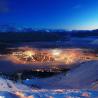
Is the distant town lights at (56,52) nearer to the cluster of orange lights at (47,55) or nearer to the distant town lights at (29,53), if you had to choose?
the cluster of orange lights at (47,55)

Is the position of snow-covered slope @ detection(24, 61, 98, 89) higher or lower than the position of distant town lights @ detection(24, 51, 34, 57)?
lower

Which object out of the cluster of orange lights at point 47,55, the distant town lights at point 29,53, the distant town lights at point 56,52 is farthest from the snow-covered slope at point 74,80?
the distant town lights at point 29,53

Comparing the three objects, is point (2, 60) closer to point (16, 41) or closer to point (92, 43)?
point (16, 41)

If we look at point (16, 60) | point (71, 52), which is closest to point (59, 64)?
point (71, 52)

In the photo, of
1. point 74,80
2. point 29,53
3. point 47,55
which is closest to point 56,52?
point 47,55

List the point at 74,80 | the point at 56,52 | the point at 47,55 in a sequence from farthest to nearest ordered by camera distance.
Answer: the point at 56,52 < the point at 47,55 < the point at 74,80

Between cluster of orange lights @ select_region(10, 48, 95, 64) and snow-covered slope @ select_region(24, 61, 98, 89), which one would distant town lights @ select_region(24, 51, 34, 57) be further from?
snow-covered slope @ select_region(24, 61, 98, 89)

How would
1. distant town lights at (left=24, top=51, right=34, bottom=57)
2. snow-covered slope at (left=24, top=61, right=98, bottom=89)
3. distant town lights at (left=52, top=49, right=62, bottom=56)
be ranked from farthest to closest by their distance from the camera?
distant town lights at (left=52, top=49, right=62, bottom=56) → distant town lights at (left=24, top=51, right=34, bottom=57) → snow-covered slope at (left=24, top=61, right=98, bottom=89)

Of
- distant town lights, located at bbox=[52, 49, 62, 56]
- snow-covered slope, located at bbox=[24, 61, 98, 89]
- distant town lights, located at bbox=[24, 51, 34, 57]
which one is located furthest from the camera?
distant town lights, located at bbox=[52, 49, 62, 56]

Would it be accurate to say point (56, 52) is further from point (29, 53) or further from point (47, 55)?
point (29, 53)

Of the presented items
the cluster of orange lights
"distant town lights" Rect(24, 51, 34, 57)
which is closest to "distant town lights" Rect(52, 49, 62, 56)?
the cluster of orange lights

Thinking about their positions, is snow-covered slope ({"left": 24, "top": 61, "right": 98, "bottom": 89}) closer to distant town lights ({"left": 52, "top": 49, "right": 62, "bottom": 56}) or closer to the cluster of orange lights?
the cluster of orange lights

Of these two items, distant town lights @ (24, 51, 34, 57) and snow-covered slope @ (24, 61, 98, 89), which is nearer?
snow-covered slope @ (24, 61, 98, 89)
